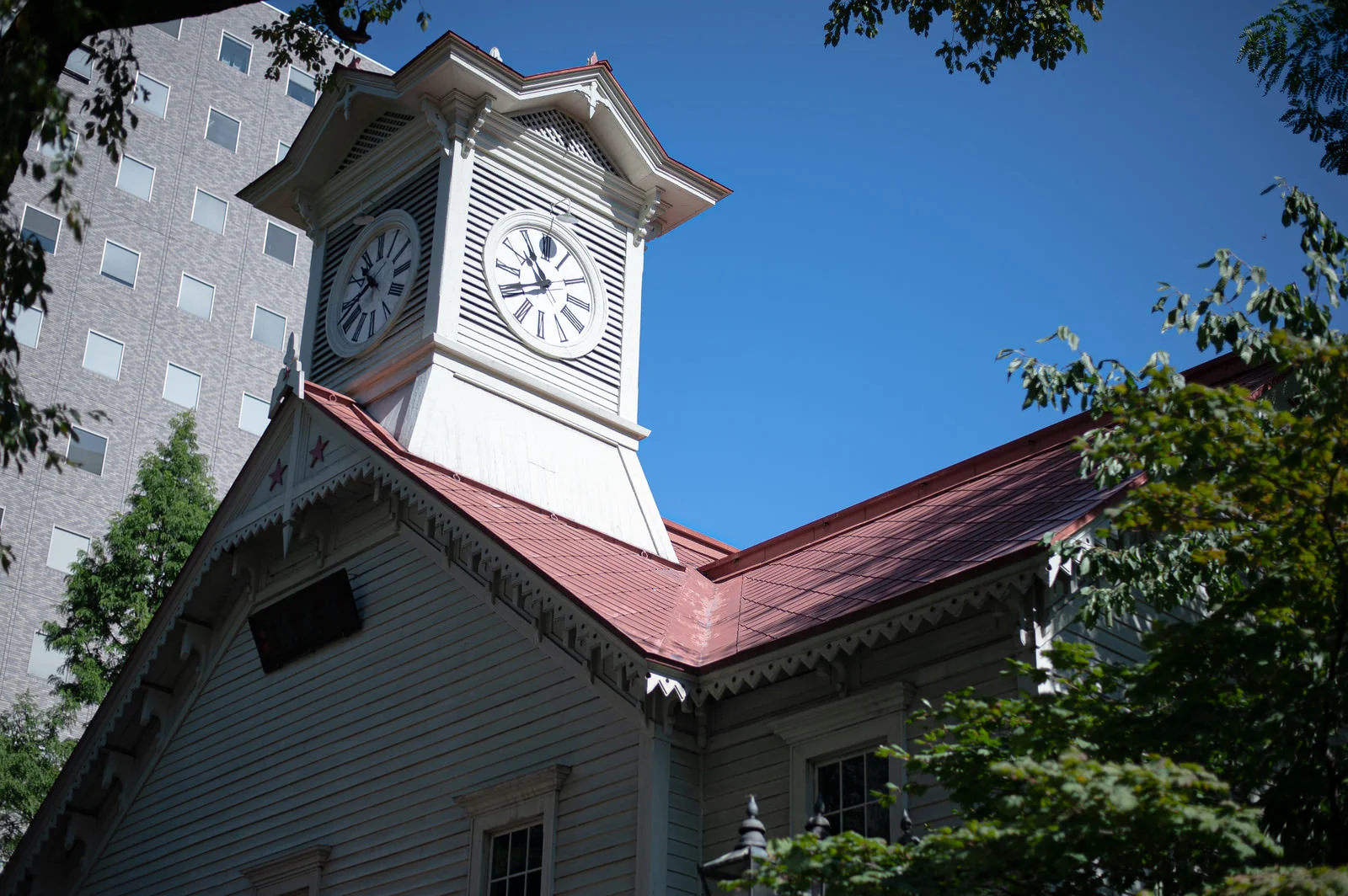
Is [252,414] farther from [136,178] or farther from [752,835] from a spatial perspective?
[752,835]

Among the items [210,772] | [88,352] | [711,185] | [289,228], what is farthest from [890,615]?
[289,228]

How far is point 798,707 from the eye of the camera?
46.6 ft

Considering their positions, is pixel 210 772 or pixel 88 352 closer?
pixel 210 772

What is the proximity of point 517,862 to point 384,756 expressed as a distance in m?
2.59

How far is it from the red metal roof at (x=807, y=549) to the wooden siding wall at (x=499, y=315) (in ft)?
7.19

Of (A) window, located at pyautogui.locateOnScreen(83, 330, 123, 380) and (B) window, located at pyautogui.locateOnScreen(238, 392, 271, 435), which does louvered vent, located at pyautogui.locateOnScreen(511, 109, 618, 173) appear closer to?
(A) window, located at pyautogui.locateOnScreen(83, 330, 123, 380)

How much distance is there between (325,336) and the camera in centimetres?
2281

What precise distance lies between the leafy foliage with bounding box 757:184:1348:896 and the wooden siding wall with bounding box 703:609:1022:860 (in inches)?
71.8

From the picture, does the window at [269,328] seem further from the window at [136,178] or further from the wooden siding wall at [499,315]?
the wooden siding wall at [499,315]

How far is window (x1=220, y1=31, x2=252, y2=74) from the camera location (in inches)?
2288

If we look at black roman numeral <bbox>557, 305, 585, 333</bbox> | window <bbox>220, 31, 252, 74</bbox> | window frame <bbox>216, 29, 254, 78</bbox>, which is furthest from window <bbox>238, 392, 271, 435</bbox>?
black roman numeral <bbox>557, 305, 585, 333</bbox>

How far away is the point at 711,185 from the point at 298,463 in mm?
7823

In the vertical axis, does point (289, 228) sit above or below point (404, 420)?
above

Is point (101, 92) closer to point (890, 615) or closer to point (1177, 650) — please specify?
point (890, 615)
